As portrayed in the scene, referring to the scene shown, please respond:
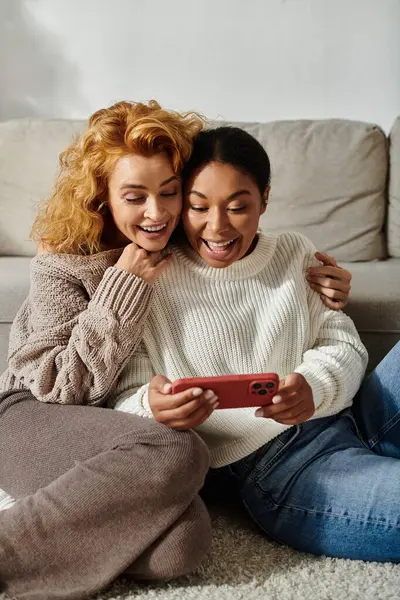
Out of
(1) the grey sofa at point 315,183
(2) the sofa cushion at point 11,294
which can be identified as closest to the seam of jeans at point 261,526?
(2) the sofa cushion at point 11,294

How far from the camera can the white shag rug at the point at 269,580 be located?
115cm

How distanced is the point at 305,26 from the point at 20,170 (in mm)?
1111

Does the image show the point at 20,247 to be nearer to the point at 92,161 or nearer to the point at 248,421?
the point at 92,161

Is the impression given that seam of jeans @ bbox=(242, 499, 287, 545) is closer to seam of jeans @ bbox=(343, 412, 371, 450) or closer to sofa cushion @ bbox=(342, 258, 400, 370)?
seam of jeans @ bbox=(343, 412, 371, 450)

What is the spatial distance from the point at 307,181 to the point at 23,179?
33.9 inches

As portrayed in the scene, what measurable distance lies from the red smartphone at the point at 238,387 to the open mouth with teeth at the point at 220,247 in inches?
10.9

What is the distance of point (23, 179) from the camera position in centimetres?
238

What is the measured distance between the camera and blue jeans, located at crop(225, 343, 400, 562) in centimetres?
124

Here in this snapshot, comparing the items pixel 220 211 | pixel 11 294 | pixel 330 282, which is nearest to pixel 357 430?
pixel 330 282

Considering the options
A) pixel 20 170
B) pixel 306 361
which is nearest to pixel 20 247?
pixel 20 170

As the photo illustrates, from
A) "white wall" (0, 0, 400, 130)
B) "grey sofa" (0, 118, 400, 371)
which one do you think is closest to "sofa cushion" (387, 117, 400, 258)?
"grey sofa" (0, 118, 400, 371)

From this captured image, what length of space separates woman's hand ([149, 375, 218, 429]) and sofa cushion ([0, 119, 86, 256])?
4.33 ft

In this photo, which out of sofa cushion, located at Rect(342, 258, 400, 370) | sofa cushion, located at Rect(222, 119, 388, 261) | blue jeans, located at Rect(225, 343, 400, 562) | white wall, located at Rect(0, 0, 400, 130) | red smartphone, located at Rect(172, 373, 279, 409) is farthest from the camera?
white wall, located at Rect(0, 0, 400, 130)

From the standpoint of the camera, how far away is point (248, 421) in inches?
51.9
